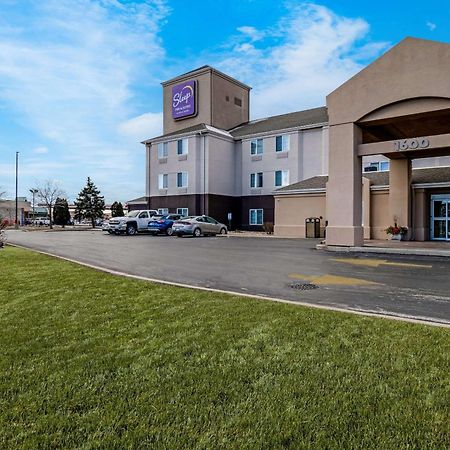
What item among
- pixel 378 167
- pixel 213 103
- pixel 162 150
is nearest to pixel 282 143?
pixel 378 167

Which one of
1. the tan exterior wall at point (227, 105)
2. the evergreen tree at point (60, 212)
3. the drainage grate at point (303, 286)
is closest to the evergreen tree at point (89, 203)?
the evergreen tree at point (60, 212)

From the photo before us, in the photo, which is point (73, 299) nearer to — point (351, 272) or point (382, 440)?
point (382, 440)

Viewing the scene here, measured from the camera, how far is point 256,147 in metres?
36.6

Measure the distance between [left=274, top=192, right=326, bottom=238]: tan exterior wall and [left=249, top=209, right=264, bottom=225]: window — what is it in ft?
25.5

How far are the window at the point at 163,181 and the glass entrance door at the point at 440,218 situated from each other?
25458 mm

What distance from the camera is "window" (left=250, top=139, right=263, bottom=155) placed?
36.1 m

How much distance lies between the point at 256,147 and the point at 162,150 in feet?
32.2

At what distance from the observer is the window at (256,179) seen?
119ft

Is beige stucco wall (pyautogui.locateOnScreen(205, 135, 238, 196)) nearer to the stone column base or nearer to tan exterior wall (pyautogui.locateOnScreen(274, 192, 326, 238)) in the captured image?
tan exterior wall (pyautogui.locateOnScreen(274, 192, 326, 238))

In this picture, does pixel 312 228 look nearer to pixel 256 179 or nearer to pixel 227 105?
pixel 256 179

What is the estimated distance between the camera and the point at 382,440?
2.58 metres

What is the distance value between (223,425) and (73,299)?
4.65 meters

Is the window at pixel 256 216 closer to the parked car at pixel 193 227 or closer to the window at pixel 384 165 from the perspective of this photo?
the parked car at pixel 193 227

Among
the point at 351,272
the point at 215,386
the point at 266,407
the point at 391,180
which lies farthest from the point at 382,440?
the point at 391,180
